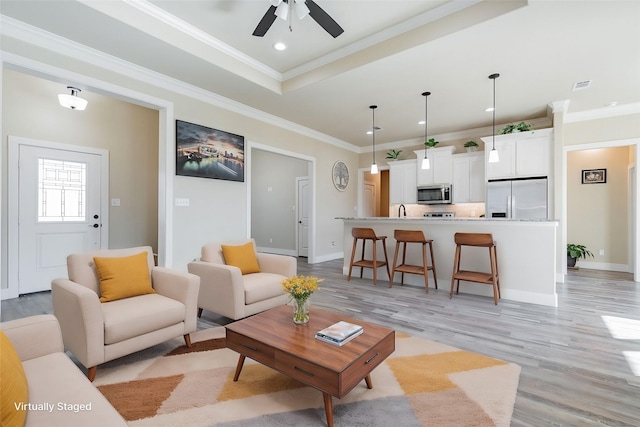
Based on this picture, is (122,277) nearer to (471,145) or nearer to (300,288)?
(300,288)

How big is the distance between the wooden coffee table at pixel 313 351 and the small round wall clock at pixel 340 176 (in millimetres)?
5192

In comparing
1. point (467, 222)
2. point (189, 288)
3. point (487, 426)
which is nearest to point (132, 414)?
point (189, 288)

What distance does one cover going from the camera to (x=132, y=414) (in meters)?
1.62

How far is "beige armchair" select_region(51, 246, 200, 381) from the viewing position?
188cm

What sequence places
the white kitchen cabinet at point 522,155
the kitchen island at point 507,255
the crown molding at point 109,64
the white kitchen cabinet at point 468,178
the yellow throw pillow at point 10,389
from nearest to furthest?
the yellow throw pillow at point 10,389 → the crown molding at point 109,64 → the kitchen island at point 507,255 → the white kitchen cabinet at point 522,155 → the white kitchen cabinet at point 468,178

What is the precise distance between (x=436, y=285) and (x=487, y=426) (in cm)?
281

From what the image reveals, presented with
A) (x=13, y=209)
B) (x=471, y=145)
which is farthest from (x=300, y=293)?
(x=471, y=145)

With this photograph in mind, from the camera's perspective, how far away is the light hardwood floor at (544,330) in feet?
5.69

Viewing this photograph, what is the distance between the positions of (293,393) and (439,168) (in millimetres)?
5696

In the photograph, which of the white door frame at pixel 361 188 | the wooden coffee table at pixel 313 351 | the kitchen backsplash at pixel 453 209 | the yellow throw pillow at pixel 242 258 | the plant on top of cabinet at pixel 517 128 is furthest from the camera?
the white door frame at pixel 361 188

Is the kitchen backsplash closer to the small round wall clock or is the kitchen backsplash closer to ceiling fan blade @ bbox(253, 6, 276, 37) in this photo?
the small round wall clock

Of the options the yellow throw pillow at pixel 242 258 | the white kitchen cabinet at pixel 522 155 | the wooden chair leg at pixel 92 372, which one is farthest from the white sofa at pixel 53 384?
the white kitchen cabinet at pixel 522 155

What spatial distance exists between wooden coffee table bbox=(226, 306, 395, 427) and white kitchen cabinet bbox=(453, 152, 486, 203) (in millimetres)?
5020

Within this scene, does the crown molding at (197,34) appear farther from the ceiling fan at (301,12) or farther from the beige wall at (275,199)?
the beige wall at (275,199)
